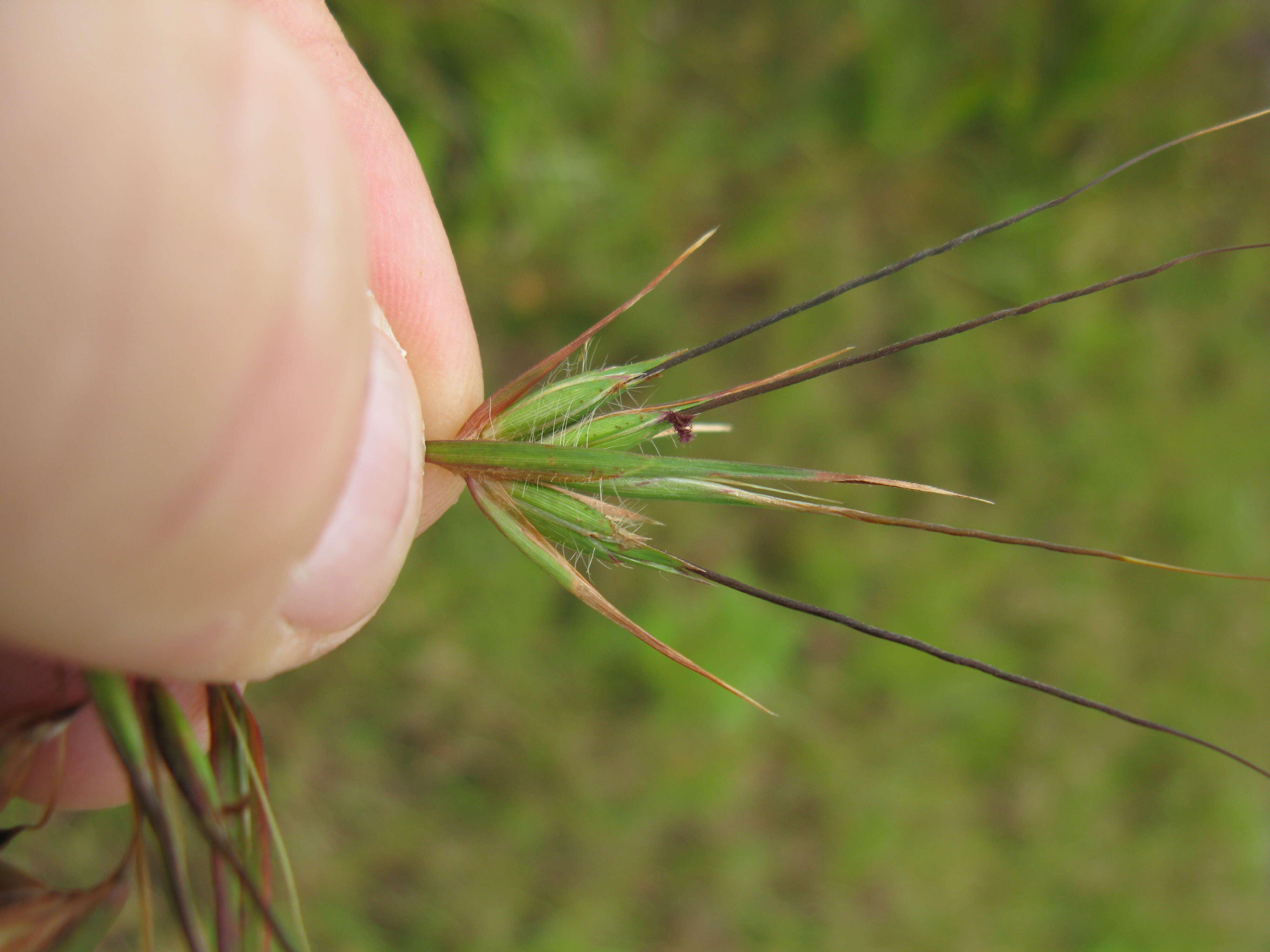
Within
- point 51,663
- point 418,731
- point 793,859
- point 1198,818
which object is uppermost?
point 51,663

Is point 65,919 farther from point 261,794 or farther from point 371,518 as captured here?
point 371,518

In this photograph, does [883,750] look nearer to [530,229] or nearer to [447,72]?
[530,229]

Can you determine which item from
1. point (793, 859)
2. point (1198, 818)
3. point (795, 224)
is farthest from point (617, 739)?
point (1198, 818)

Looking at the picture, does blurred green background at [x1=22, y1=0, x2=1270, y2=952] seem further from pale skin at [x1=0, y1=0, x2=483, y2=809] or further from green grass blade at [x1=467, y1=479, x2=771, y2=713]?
pale skin at [x1=0, y1=0, x2=483, y2=809]

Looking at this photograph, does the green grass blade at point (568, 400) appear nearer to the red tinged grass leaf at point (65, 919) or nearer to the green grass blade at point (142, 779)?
the green grass blade at point (142, 779)

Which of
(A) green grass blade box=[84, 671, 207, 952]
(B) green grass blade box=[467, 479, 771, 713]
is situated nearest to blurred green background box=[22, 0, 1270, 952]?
(B) green grass blade box=[467, 479, 771, 713]

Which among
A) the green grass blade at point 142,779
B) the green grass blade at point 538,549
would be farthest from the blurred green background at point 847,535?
the green grass blade at point 142,779

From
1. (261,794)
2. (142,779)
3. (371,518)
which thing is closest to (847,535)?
(371,518)
